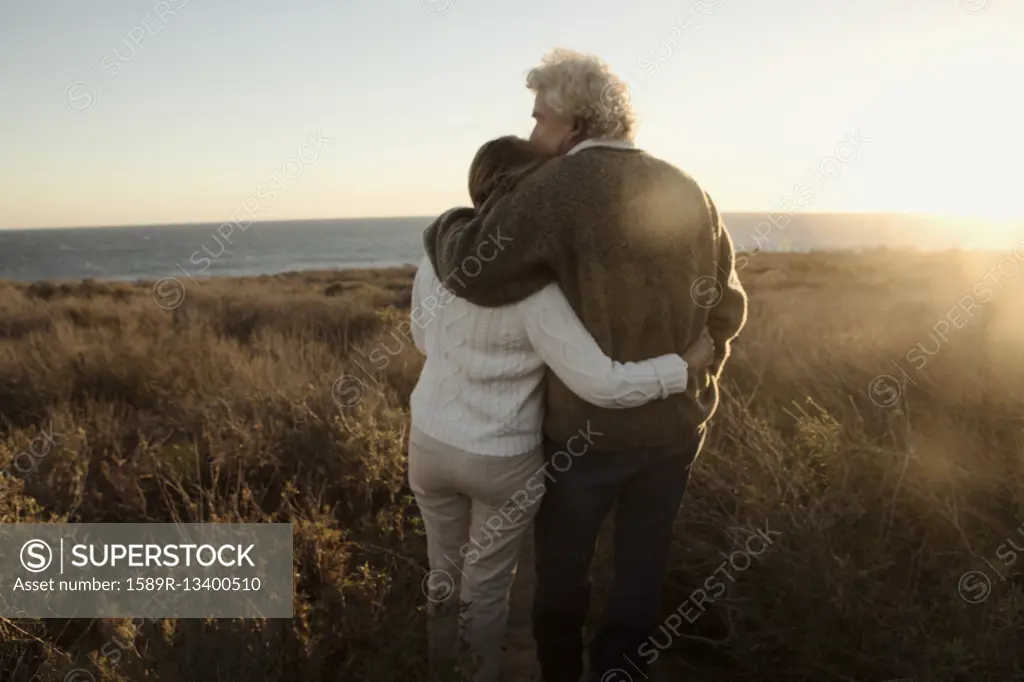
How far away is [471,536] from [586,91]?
1.35m

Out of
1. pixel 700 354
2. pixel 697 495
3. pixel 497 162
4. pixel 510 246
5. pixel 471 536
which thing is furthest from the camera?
pixel 697 495

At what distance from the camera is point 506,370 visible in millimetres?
2047

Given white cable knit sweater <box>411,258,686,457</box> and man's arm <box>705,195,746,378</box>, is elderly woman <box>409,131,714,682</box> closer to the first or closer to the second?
white cable knit sweater <box>411,258,686,457</box>

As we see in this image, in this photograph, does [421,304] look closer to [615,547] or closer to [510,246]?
[510,246]

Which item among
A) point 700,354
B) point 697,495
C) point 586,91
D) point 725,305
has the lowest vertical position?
point 697,495

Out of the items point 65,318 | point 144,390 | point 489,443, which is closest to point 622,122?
point 489,443

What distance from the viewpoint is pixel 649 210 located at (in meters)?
1.93

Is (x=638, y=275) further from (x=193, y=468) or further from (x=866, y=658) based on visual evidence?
(x=193, y=468)

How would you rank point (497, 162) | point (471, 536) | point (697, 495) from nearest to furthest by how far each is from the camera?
point (497, 162) → point (471, 536) → point (697, 495)

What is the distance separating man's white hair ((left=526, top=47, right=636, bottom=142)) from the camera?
1.90m

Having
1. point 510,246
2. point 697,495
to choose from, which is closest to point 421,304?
point 510,246

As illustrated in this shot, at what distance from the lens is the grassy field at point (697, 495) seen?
2434 millimetres

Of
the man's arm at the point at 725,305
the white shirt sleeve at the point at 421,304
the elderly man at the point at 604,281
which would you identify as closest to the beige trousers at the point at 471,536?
the elderly man at the point at 604,281

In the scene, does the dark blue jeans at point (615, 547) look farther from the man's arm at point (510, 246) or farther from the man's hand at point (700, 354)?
the man's arm at point (510, 246)
